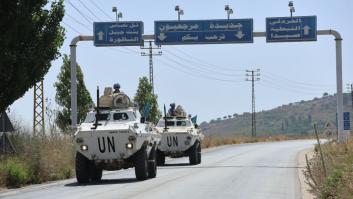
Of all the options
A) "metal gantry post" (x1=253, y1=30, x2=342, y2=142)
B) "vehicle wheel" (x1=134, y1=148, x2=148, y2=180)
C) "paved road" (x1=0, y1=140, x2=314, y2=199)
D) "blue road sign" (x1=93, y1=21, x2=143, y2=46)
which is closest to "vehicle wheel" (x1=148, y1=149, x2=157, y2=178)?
"paved road" (x1=0, y1=140, x2=314, y2=199)

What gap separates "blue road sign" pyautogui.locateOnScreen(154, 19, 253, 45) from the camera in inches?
1403

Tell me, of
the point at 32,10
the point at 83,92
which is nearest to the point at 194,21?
the point at 83,92

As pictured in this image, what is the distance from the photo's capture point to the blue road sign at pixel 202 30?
3562 centimetres

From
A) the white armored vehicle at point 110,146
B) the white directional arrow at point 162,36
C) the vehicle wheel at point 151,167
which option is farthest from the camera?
the white directional arrow at point 162,36

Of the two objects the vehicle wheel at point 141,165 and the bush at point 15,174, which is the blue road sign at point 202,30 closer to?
the vehicle wheel at point 141,165

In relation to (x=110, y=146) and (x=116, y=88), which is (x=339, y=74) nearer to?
(x=116, y=88)

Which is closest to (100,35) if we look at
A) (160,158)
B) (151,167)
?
(160,158)

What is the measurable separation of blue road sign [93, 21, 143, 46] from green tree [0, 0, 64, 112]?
11.8 meters

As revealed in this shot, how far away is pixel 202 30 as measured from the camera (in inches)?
1405

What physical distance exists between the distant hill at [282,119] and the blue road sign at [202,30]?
111426mm

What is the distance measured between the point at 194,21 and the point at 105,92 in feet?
40.6

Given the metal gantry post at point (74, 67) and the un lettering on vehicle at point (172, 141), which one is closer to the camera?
the un lettering on vehicle at point (172, 141)

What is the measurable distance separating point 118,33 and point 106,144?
587 inches

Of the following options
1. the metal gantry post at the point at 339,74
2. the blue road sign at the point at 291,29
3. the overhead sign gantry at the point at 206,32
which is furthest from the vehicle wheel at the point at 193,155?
the blue road sign at the point at 291,29
